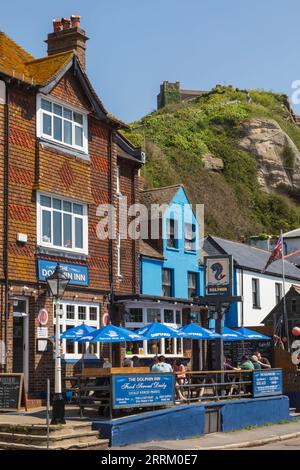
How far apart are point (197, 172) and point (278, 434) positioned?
5242cm

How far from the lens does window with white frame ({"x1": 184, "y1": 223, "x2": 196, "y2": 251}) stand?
121 ft

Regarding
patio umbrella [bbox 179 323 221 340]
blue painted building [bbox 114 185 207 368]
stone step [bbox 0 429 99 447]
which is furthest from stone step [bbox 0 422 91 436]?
blue painted building [bbox 114 185 207 368]

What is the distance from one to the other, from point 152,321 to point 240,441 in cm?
1105

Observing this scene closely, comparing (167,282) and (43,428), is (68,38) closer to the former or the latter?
(167,282)

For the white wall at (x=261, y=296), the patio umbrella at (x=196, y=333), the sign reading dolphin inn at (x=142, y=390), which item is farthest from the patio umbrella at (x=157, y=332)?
the white wall at (x=261, y=296)

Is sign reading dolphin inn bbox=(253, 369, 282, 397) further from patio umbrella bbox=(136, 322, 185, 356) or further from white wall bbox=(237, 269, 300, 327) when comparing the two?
white wall bbox=(237, 269, 300, 327)

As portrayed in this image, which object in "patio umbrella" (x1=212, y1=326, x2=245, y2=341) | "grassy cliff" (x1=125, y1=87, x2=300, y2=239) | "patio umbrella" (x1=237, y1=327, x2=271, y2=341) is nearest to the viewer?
"patio umbrella" (x1=212, y1=326, x2=245, y2=341)

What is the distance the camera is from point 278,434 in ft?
69.7

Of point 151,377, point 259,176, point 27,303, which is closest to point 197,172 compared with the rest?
point 259,176

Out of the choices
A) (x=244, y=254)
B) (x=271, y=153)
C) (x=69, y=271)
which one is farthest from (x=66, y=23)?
(x=271, y=153)

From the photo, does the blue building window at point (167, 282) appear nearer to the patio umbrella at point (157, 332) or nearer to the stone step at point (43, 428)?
the patio umbrella at point (157, 332)

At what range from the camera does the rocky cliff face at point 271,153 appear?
82.1 m

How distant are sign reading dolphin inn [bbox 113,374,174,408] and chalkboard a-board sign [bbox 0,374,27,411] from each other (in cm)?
297

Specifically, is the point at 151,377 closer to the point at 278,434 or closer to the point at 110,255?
the point at 278,434
